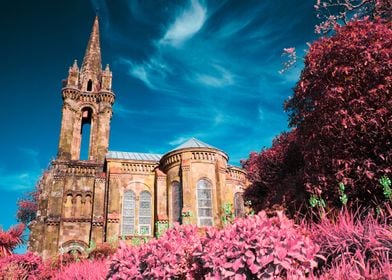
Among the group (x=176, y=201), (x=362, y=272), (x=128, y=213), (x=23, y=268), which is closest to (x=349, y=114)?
(x=362, y=272)

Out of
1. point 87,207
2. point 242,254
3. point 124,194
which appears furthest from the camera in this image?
point 87,207

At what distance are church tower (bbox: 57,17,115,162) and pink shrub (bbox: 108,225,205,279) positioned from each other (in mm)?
23613

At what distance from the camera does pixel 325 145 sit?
7.50 meters

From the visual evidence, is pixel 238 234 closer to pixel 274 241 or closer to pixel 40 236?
pixel 274 241

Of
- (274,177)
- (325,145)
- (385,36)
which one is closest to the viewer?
(385,36)

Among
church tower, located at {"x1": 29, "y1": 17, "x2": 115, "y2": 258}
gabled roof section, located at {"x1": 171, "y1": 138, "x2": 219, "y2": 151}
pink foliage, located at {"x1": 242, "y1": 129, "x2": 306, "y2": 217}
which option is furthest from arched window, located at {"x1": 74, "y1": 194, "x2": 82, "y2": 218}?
pink foliage, located at {"x1": 242, "y1": 129, "x2": 306, "y2": 217}

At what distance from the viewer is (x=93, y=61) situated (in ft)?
Answer: 119

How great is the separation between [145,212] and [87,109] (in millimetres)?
12892

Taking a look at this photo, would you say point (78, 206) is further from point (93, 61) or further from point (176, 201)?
point (93, 61)

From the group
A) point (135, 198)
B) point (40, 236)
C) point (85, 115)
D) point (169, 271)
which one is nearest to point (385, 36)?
point (169, 271)

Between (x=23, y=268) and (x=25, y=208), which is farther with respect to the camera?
(x=25, y=208)

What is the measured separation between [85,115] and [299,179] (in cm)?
2828

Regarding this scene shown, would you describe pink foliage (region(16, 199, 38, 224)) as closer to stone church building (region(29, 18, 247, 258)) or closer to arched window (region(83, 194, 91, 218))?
stone church building (region(29, 18, 247, 258))

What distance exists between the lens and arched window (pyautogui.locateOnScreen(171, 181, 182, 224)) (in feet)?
79.5
